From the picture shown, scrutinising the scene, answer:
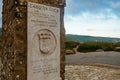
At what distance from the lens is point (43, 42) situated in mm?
4699

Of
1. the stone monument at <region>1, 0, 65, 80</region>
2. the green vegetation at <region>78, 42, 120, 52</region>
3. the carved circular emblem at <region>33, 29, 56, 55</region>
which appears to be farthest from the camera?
the green vegetation at <region>78, 42, 120, 52</region>

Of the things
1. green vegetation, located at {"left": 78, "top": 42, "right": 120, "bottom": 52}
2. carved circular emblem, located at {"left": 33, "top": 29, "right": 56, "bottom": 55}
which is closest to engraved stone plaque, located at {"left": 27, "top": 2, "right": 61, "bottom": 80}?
carved circular emblem, located at {"left": 33, "top": 29, "right": 56, "bottom": 55}

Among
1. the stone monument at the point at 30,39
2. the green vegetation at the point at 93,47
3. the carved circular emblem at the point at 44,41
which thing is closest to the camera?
the stone monument at the point at 30,39

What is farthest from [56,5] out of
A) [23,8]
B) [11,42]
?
[11,42]

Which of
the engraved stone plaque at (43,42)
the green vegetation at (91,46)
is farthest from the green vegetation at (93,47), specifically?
the engraved stone plaque at (43,42)

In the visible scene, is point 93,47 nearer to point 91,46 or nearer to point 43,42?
point 91,46

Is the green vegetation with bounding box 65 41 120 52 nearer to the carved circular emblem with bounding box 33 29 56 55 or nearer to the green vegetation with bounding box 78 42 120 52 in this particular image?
the green vegetation with bounding box 78 42 120 52

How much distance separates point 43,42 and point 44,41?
3 centimetres

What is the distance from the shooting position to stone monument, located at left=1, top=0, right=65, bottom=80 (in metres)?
4.48

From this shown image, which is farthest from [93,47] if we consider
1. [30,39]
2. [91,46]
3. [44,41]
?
[30,39]

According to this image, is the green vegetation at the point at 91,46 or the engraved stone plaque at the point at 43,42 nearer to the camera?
the engraved stone plaque at the point at 43,42

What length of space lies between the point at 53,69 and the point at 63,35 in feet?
2.11

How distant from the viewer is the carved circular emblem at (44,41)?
4590 millimetres

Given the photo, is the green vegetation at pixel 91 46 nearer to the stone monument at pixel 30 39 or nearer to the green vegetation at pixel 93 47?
the green vegetation at pixel 93 47
